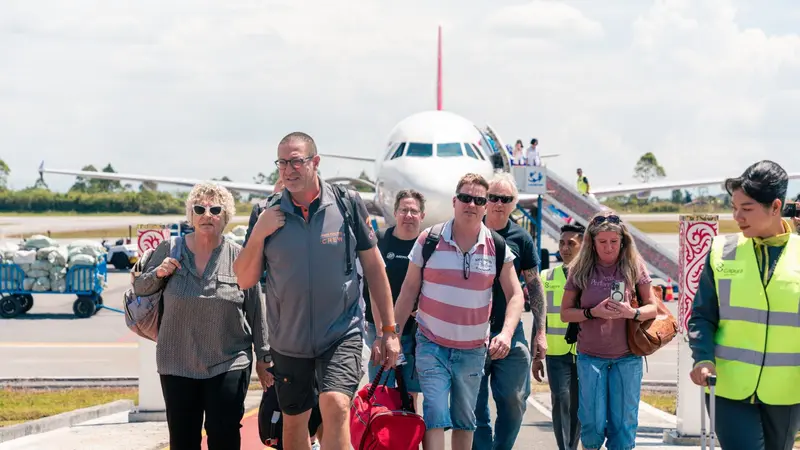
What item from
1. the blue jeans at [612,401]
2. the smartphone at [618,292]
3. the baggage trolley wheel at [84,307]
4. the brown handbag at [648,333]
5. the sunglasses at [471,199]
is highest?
the sunglasses at [471,199]

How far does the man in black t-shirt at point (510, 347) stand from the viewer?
6.88m

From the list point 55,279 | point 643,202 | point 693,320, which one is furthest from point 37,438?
point 643,202

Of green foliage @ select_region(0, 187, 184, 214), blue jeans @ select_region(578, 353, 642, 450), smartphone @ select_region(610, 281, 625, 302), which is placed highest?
green foliage @ select_region(0, 187, 184, 214)

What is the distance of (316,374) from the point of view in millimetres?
5777

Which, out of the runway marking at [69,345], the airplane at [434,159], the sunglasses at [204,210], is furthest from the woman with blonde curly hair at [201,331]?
A: the airplane at [434,159]

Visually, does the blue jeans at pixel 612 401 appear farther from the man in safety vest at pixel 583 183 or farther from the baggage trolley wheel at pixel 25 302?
the man in safety vest at pixel 583 183

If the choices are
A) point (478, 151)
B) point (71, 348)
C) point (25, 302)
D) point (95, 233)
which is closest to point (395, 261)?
point (71, 348)

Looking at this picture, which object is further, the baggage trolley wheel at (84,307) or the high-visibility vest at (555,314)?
the baggage trolley wheel at (84,307)

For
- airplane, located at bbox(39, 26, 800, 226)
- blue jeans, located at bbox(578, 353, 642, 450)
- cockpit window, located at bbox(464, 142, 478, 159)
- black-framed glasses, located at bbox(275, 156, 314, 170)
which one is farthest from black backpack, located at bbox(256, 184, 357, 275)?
cockpit window, located at bbox(464, 142, 478, 159)

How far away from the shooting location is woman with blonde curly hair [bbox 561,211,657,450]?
6391 mm

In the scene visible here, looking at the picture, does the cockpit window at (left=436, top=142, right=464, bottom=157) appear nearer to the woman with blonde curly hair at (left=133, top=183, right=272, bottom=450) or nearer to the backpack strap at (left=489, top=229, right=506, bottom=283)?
the backpack strap at (left=489, top=229, right=506, bottom=283)

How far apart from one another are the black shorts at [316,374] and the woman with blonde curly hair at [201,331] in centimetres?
34

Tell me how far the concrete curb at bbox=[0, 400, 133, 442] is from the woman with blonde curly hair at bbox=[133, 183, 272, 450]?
9.90ft

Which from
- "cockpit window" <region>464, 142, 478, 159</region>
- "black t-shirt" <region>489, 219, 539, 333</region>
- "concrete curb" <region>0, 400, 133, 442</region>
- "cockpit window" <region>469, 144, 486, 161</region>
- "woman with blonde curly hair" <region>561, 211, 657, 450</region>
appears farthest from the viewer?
"cockpit window" <region>469, 144, 486, 161</region>
